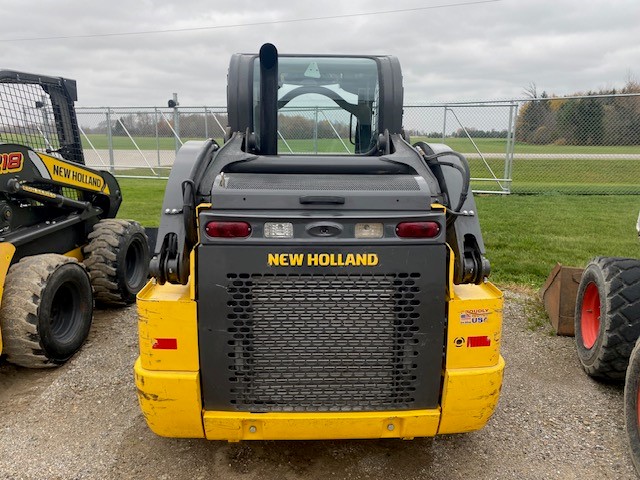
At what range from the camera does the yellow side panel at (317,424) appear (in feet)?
8.53

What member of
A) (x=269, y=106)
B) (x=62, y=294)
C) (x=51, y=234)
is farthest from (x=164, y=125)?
(x=269, y=106)

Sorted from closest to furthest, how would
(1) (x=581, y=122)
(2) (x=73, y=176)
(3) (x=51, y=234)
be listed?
(3) (x=51, y=234)
(2) (x=73, y=176)
(1) (x=581, y=122)

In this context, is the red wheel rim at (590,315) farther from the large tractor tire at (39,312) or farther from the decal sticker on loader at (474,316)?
the large tractor tire at (39,312)

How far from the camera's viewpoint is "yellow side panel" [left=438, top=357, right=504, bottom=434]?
8.52 feet

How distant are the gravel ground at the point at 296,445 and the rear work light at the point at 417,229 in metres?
1.39

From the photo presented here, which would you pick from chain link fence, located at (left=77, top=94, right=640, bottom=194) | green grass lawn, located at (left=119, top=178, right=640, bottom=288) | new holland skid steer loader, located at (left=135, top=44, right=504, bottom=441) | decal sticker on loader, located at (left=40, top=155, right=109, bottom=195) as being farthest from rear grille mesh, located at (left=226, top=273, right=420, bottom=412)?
chain link fence, located at (left=77, top=94, right=640, bottom=194)

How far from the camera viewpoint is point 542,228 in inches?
359

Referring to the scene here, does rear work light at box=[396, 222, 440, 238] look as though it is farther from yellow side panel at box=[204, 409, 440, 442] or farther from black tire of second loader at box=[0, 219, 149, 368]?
black tire of second loader at box=[0, 219, 149, 368]

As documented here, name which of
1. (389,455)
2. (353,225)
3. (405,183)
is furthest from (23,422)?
(405,183)

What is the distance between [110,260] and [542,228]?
7072 millimetres

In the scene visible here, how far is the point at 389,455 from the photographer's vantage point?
10.2ft

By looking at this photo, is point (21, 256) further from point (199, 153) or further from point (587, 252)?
point (587, 252)

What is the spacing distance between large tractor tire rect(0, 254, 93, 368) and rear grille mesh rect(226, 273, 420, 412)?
2052 mm

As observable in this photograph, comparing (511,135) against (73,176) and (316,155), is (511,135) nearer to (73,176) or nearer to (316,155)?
(316,155)
